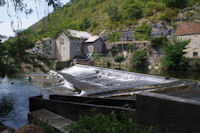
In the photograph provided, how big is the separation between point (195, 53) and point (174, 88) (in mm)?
22693

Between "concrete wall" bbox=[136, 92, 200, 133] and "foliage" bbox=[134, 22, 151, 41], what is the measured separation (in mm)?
41465

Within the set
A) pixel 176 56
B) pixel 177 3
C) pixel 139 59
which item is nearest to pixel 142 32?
pixel 177 3

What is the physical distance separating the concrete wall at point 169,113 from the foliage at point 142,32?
136 feet

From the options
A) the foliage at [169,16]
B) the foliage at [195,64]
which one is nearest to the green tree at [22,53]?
the foliage at [195,64]

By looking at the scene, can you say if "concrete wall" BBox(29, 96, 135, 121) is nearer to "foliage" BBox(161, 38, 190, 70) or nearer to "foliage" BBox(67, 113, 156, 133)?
"foliage" BBox(67, 113, 156, 133)

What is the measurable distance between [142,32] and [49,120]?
42468mm

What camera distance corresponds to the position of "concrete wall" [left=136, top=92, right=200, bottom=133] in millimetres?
2275

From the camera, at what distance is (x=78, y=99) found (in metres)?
6.08

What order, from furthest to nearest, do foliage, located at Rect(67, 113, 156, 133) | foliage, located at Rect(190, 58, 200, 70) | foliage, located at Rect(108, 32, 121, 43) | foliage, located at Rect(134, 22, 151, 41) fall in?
foliage, located at Rect(108, 32, 121, 43) → foliage, located at Rect(134, 22, 151, 41) → foliage, located at Rect(190, 58, 200, 70) → foliage, located at Rect(67, 113, 156, 133)

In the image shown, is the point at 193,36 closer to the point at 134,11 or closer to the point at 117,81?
the point at 117,81

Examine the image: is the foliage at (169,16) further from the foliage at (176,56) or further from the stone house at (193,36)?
the foliage at (176,56)

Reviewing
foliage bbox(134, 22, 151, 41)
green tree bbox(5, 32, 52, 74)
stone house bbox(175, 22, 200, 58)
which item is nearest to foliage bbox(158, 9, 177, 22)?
foliage bbox(134, 22, 151, 41)

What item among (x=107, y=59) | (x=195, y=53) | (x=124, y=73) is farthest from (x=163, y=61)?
(x=107, y=59)

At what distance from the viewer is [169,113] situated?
250 centimetres
